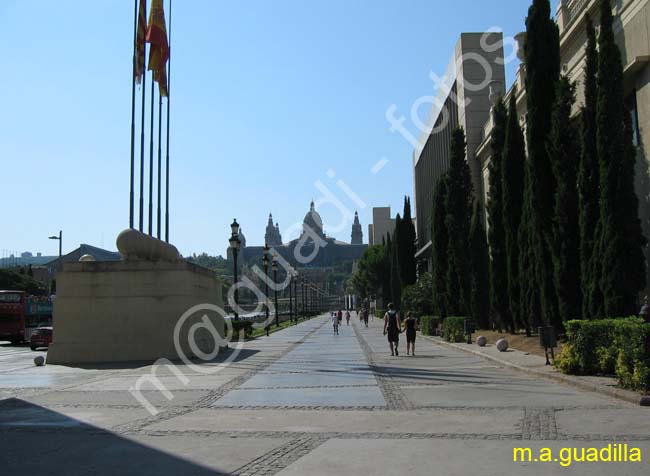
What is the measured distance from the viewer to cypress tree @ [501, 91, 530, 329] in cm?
2559

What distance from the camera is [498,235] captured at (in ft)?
92.5

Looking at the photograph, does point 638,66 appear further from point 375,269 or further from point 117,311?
point 375,269

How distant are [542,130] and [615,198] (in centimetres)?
553

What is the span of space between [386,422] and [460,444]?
190 centimetres

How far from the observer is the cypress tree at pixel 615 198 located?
1616cm

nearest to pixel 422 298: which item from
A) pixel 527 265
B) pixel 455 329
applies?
pixel 455 329

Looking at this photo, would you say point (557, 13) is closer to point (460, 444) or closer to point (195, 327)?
point (195, 327)

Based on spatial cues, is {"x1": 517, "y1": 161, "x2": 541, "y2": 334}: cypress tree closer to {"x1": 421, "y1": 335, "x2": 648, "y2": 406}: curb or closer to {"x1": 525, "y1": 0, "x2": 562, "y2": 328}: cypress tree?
{"x1": 525, "y1": 0, "x2": 562, "y2": 328}: cypress tree

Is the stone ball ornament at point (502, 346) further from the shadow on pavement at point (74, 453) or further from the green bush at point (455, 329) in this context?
the shadow on pavement at point (74, 453)

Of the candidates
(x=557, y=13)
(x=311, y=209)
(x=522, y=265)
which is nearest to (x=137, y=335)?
(x=522, y=265)

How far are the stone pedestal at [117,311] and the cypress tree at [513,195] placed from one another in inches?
479

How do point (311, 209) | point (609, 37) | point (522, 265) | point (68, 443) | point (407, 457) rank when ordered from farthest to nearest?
point (311, 209) < point (522, 265) < point (609, 37) < point (68, 443) < point (407, 457)

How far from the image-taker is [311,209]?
200m

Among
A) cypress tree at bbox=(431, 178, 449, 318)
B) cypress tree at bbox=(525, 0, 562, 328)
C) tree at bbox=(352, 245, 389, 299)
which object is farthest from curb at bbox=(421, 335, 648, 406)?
tree at bbox=(352, 245, 389, 299)
